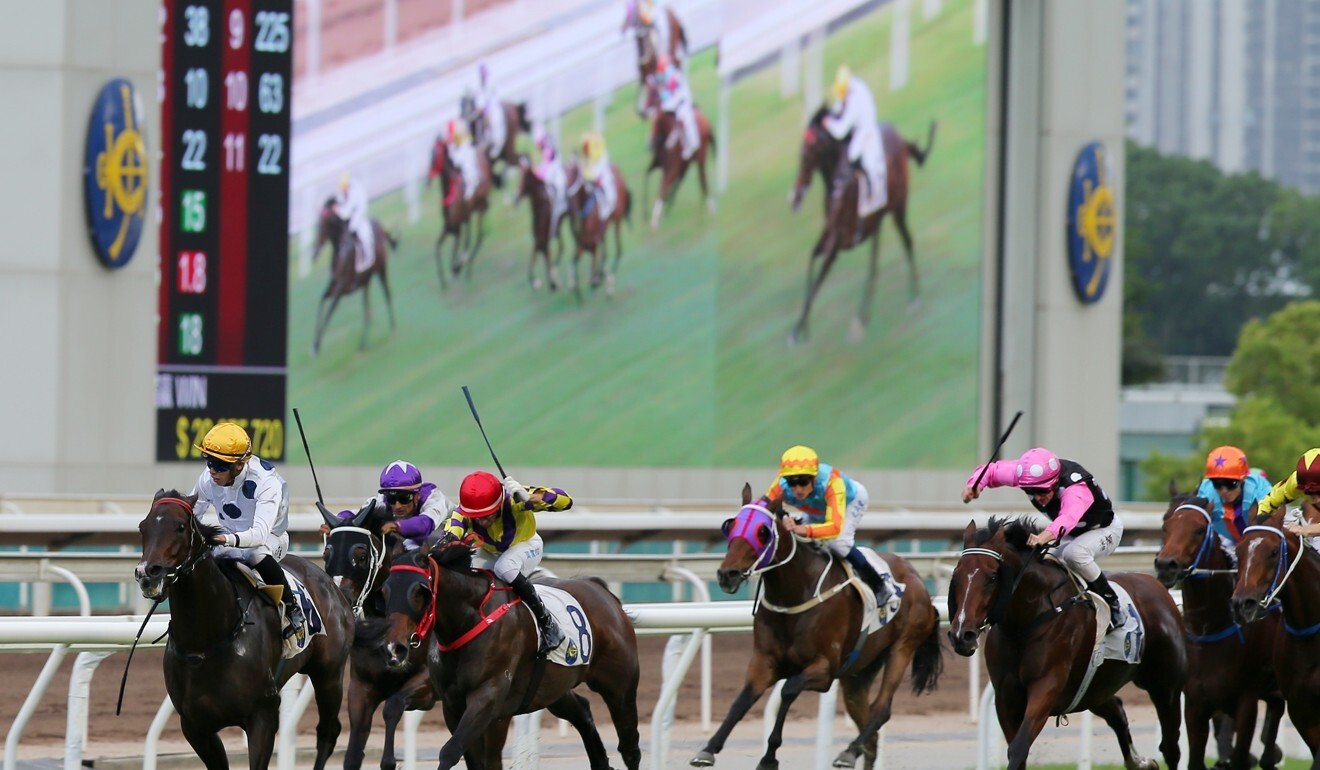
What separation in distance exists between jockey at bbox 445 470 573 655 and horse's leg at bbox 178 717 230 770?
964 mm

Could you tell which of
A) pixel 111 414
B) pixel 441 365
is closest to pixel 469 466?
pixel 441 365

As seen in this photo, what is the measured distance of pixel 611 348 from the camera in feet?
58.9

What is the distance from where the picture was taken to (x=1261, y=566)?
296 inches

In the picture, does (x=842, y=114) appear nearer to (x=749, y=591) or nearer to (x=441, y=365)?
(x=441, y=365)

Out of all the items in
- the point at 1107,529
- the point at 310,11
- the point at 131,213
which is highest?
the point at 310,11

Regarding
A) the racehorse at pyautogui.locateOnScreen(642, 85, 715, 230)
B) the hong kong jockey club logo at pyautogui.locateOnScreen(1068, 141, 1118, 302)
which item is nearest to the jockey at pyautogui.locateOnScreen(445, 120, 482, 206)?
the racehorse at pyautogui.locateOnScreen(642, 85, 715, 230)

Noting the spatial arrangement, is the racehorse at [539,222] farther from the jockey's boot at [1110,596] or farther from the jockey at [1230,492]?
the jockey's boot at [1110,596]

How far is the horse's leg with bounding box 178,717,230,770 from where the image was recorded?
6883mm

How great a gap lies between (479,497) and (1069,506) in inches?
75.0

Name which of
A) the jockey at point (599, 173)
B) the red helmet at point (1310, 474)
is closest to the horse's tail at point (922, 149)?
the jockey at point (599, 173)

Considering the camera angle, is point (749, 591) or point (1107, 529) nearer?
point (1107, 529)

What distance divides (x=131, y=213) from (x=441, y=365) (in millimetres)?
2577

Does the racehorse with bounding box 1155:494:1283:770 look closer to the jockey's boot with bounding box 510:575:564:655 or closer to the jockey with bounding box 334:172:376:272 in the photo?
the jockey's boot with bounding box 510:575:564:655

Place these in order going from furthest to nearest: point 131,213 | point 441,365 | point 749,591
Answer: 1. point 441,365
2. point 131,213
3. point 749,591
